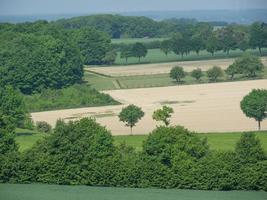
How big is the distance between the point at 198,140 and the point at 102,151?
2208 mm

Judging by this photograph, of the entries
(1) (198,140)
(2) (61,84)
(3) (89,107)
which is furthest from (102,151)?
(2) (61,84)

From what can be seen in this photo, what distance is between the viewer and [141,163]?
1995 centimetres

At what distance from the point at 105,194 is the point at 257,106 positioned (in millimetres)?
12111

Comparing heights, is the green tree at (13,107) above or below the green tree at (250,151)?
above

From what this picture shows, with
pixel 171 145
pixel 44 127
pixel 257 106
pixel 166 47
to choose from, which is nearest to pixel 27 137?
pixel 44 127

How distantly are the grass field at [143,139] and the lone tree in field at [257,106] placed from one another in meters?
1.29

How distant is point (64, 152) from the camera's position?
818 inches

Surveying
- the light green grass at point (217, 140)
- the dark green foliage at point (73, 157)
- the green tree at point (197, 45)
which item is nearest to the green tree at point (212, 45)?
the green tree at point (197, 45)

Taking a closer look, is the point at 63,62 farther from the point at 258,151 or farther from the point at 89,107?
the point at 258,151

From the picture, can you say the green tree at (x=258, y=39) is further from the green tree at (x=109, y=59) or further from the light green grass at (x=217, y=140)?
the light green grass at (x=217, y=140)

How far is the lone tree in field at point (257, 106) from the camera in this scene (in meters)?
29.5

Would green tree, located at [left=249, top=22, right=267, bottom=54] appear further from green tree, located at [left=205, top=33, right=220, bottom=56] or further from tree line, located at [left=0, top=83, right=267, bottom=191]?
tree line, located at [left=0, top=83, right=267, bottom=191]

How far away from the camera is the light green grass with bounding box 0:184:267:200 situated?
1817cm

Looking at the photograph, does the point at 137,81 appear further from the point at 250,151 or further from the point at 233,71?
the point at 250,151
